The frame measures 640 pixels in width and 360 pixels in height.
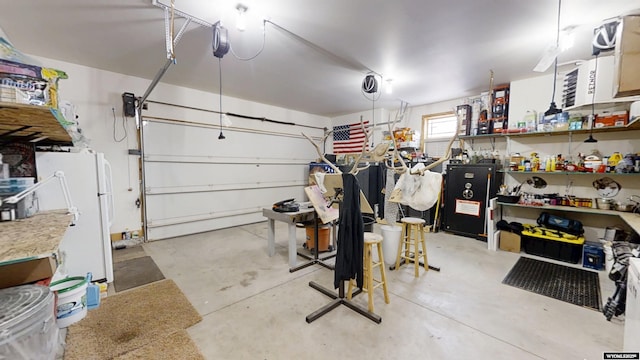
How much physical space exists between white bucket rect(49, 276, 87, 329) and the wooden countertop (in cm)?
77

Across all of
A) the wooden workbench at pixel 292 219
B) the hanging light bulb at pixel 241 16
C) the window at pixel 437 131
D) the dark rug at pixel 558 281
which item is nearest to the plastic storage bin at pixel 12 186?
the hanging light bulb at pixel 241 16

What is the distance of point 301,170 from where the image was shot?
705 centimetres

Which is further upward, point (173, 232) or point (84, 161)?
point (84, 161)

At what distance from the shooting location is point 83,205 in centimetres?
274

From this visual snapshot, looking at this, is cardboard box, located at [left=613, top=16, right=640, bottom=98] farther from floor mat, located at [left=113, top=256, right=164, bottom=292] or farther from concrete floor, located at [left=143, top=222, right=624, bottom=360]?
floor mat, located at [left=113, top=256, right=164, bottom=292]

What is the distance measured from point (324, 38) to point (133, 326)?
3461mm

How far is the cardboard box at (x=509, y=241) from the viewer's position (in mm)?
3908

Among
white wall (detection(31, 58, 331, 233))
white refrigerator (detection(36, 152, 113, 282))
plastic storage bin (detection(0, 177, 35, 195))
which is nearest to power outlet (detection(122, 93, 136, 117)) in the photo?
white wall (detection(31, 58, 331, 233))

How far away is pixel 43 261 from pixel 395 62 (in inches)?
160

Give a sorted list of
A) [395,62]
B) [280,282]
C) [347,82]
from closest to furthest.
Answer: [280,282]
[395,62]
[347,82]

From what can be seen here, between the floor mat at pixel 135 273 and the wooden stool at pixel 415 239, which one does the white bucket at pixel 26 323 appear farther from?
the wooden stool at pixel 415 239

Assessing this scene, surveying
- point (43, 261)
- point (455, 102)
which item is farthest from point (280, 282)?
point (455, 102)

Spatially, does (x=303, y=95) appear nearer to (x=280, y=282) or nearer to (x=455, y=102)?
(x=455, y=102)

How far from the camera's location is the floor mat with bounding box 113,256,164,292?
2.92 meters
